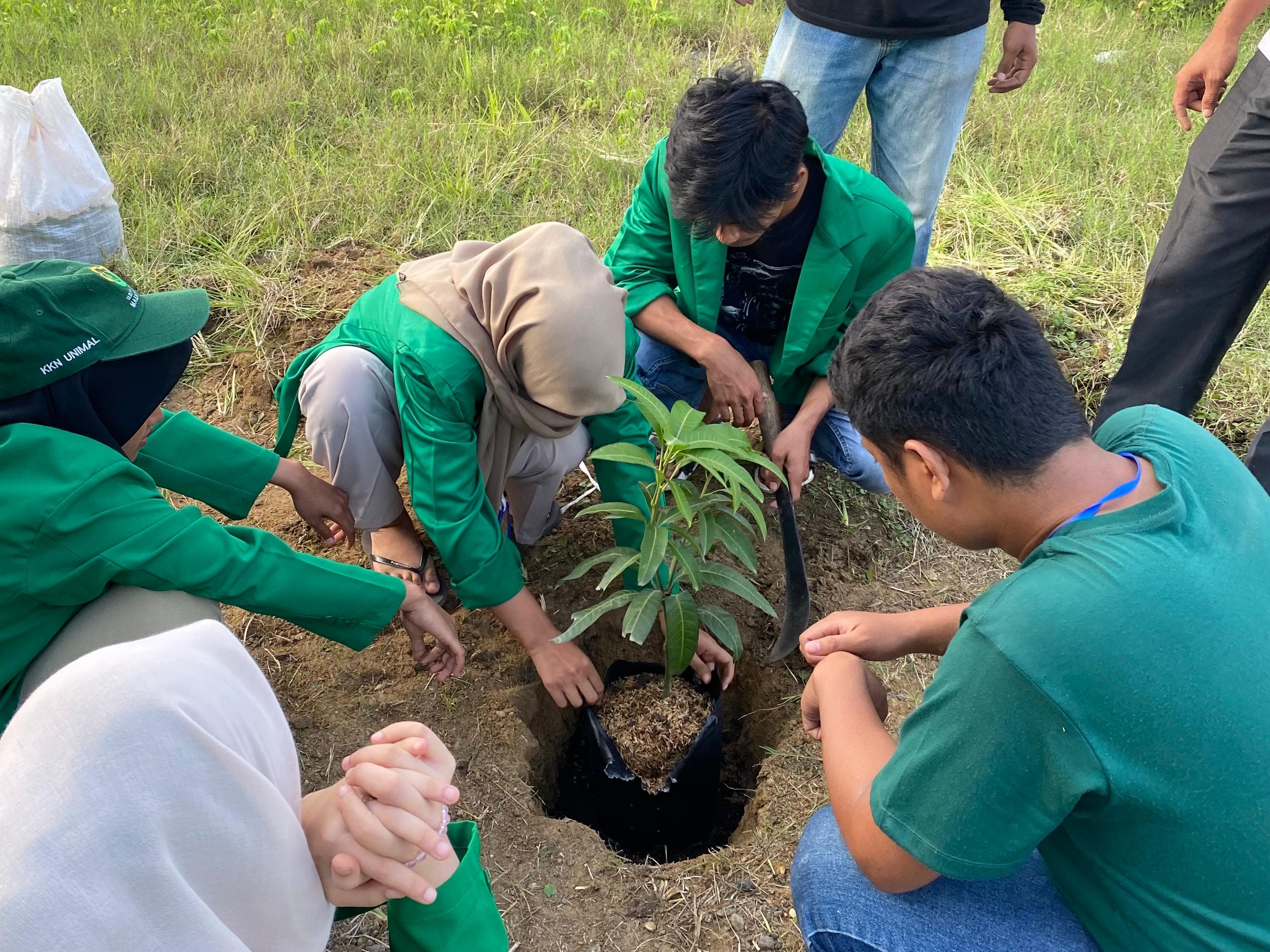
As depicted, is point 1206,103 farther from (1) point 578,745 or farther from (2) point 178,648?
(2) point 178,648

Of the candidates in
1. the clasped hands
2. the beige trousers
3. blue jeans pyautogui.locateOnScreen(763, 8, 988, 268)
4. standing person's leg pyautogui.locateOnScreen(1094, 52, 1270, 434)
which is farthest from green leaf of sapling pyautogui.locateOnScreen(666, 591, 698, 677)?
standing person's leg pyautogui.locateOnScreen(1094, 52, 1270, 434)

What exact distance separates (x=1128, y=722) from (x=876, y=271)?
165 cm

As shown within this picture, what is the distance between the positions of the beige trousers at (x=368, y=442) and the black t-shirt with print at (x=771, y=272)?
0.61 metres

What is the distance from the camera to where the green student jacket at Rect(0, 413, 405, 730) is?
139 cm

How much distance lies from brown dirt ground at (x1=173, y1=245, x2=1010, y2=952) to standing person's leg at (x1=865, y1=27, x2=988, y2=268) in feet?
3.04

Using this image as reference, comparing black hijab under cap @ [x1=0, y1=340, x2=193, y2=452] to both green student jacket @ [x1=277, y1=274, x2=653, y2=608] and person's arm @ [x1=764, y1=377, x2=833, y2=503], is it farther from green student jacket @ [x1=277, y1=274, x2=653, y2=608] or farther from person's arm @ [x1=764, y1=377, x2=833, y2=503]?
person's arm @ [x1=764, y1=377, x2=833, y2=503]

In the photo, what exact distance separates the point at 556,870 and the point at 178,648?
1.26m

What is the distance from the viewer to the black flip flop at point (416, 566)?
2.37 metres

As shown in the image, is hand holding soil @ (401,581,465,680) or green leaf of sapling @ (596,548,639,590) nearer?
green leaf of sapling @ (596,548,639,590)

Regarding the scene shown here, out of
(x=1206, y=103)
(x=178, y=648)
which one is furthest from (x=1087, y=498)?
(x=1206, y=103)

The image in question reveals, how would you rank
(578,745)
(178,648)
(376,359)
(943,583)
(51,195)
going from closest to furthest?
(178,648)
(376,359)
(578,745)
(943,583)
(51,195)

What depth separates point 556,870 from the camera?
72.2 inches

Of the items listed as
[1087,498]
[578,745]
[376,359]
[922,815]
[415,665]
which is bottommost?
[578,745]

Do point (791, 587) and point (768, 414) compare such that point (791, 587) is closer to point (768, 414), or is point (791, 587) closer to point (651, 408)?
point (768, 414)
